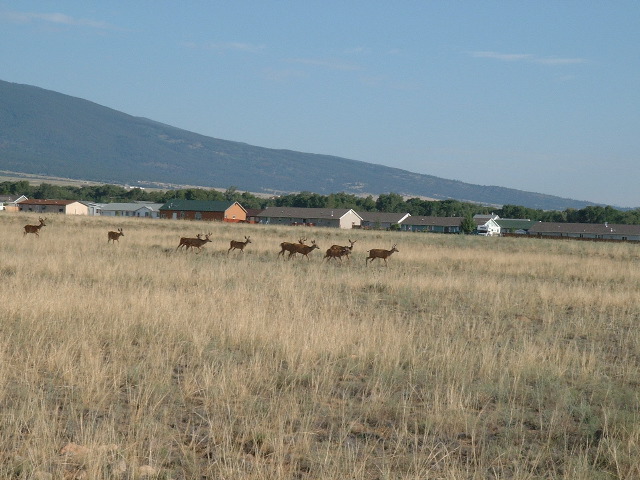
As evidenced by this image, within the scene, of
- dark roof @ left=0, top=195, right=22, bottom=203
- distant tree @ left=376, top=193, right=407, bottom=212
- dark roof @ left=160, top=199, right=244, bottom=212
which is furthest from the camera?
distant tree @ left=376, top=193, right=407, bottom=212

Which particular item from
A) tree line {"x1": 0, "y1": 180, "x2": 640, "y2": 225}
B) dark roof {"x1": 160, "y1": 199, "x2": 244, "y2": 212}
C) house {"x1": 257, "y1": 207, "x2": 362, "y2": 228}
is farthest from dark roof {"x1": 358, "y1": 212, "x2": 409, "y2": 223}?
dark roof {"x1": 160, "y1": 199, "x2": 244, "y2": 212}

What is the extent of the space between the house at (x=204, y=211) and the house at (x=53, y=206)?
1687 centimetres

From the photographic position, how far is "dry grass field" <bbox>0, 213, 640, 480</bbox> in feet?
18.6

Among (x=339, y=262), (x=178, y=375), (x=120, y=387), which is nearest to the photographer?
(x=120, y=387)

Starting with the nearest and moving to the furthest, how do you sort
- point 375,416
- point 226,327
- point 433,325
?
1. point 375,416
2. point 226,327
3. point 433,325

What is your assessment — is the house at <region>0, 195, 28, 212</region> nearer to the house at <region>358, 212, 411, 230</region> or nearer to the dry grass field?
the house at <region>358, 212, 411, 230</region>

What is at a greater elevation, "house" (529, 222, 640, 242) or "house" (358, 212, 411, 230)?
"house" (529, 222, 640, 242)

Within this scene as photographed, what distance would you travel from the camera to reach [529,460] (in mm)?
5973

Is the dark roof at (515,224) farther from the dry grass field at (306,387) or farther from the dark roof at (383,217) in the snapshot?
the dry grass field at (306,387)

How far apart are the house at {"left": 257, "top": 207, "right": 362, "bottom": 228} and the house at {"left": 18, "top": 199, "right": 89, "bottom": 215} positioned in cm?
3429

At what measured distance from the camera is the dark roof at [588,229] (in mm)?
121750

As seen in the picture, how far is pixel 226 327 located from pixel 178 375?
Answer: 2530mm

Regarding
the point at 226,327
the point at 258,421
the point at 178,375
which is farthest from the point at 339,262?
the point at 258,421

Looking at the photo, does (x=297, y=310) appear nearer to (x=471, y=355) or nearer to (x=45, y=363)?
(x=471, y=355)
